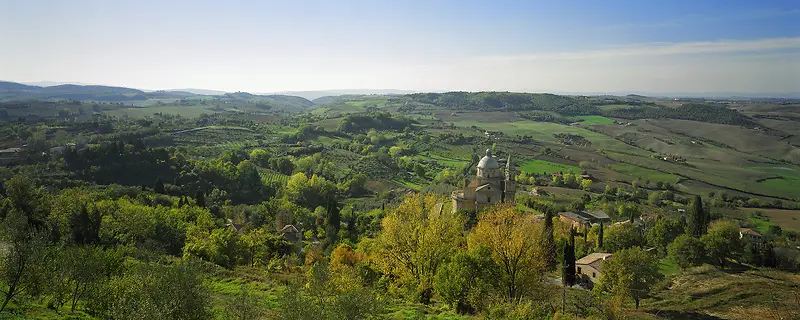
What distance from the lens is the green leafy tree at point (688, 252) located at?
166 feet

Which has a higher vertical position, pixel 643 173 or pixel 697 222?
pixel 697 222

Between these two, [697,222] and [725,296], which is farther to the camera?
[697,222]

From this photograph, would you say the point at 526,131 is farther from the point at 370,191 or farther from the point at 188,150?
the point at 188,150

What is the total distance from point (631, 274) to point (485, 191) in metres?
25.3

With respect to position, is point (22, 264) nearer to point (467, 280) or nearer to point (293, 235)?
point (467, 280)

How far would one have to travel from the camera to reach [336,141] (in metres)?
161

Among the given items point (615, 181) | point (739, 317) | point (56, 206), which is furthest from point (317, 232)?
point (615, 181)

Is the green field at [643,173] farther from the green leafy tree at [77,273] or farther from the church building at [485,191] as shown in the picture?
the green leafy tree at [77,273]

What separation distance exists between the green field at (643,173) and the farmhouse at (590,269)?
258ft

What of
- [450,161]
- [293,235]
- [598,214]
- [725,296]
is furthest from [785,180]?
[293,235]

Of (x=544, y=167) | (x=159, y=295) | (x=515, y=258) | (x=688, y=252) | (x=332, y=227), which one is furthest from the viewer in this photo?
(x=544, y=167)

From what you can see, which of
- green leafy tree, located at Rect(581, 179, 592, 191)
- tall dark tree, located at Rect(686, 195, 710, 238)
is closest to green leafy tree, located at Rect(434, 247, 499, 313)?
tall dark tree, located at Rect(686, 195, 710, 238)

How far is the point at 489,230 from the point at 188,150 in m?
112

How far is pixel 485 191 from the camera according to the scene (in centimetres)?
6078
